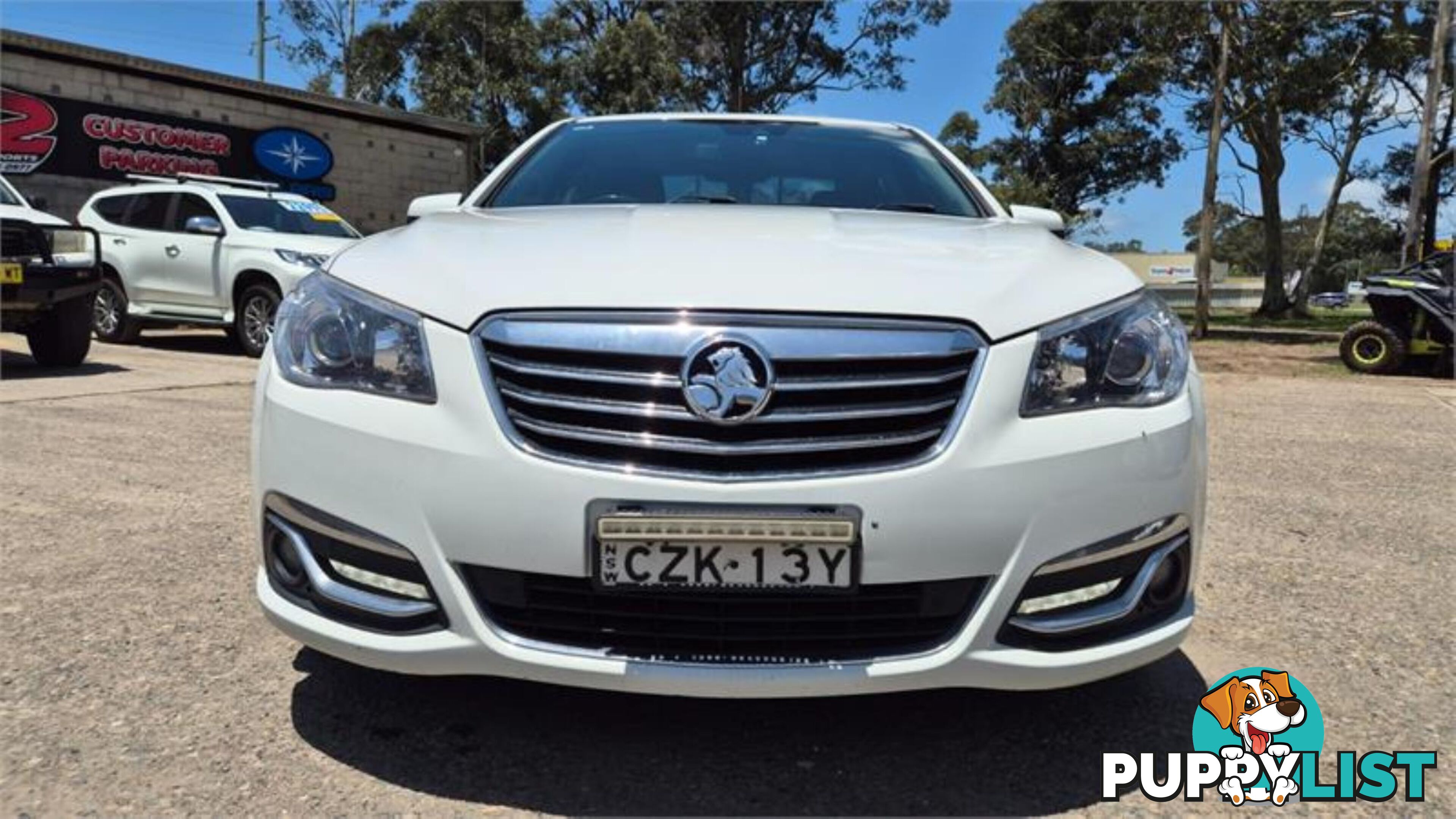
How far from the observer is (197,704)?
2236 millimetres

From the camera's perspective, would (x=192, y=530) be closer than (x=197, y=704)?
No

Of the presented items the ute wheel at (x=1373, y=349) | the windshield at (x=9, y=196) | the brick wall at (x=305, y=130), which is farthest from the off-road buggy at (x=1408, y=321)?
the brick wall at (x=305, y=130)

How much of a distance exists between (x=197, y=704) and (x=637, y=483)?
1.19 meters

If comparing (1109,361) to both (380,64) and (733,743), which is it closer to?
(733,743)

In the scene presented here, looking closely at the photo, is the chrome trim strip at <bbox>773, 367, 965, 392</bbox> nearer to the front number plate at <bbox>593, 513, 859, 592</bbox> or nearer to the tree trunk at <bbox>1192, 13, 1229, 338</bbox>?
the front number plate at <bbox>593, 513, 859, 592</bbox>

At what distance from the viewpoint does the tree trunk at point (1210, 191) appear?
1709 cm

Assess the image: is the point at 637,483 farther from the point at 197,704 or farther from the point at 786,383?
the point at 197,704

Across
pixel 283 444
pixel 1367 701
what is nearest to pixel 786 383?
pixel 283 444

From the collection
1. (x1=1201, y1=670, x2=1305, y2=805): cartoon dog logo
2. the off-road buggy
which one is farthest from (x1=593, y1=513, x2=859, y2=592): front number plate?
the off-road buggy

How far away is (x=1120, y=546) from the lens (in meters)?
1.89

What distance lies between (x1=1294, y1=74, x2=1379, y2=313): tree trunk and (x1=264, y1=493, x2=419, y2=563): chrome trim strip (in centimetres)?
2703

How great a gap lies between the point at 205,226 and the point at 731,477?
9068 mm

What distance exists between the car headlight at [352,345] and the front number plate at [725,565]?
440mm

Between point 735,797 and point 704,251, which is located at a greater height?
point 704,251
